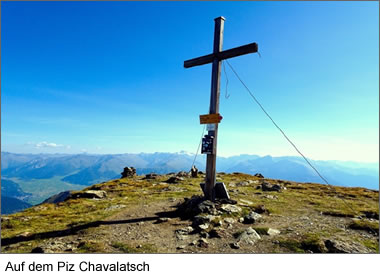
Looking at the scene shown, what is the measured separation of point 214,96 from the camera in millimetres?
14031

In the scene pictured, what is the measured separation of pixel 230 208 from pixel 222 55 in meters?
9.54

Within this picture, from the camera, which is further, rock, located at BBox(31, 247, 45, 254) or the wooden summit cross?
the wooden summit cross

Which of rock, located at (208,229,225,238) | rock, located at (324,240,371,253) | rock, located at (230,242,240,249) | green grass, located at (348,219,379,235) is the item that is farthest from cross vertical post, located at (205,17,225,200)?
green grass, located at (348,219,379,235)

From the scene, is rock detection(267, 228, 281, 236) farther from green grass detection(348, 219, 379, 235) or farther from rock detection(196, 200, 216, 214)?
green grass detection(348, 219, 379, 235)

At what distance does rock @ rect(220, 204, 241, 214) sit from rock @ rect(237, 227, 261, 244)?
2438mm

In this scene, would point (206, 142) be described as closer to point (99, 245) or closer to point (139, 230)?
point (139, 230)

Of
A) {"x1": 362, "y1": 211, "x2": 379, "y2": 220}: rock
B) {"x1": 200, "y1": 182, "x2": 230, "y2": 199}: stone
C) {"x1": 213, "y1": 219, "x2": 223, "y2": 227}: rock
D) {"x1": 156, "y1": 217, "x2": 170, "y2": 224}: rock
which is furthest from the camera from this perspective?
{"x1": 200, "y1": 182, "x2": 230, "y2": 199}: stone

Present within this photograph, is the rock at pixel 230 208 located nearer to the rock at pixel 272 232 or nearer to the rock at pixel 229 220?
the rock at pixel 229 220

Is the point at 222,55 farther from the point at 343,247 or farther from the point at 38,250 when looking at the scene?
the point at 38,250

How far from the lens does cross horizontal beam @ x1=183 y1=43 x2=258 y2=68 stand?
1312 centimetres

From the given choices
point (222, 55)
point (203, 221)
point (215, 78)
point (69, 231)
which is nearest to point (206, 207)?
point (203, 221)

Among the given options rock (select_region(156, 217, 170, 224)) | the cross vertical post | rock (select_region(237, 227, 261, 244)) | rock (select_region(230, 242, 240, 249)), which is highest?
the cross vertical post
